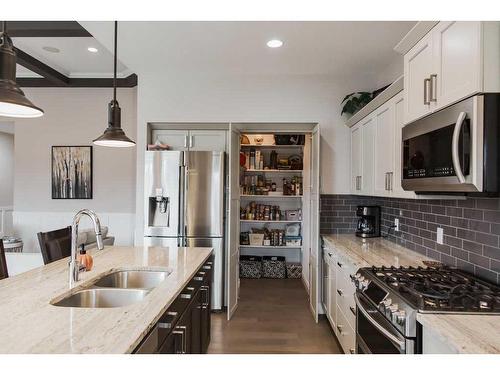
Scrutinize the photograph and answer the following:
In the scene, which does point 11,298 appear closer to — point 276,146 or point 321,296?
point 321,296

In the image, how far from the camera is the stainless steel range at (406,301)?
4.87ft

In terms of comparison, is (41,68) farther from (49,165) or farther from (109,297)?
(109,297)

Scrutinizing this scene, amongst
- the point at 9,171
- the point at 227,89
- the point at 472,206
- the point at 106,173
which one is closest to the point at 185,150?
the point at 227,89

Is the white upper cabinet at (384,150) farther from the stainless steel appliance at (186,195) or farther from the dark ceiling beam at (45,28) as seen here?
the dark ceiling beam at (45,28)

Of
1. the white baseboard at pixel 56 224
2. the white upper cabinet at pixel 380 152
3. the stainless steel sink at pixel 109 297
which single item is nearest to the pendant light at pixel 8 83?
the stainless steel sink at pixel 109 297

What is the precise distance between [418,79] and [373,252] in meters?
1.40

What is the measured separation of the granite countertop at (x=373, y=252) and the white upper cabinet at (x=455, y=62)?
3.78ft

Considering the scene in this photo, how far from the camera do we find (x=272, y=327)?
136 inches

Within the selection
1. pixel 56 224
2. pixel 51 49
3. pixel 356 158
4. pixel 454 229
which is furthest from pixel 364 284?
pixel 56 224

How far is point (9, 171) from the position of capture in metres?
7.21

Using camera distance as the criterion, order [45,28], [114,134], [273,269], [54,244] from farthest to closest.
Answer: [273,269], [45,28], [54,244], [114,134]

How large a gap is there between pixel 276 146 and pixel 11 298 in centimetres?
423

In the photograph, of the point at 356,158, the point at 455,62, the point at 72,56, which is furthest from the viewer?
the point at 72,56

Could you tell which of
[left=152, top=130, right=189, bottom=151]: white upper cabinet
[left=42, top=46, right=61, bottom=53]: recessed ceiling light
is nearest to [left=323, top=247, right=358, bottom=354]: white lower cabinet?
[left=152, top=130, right=189, bottom=151]: white upper cabinet
